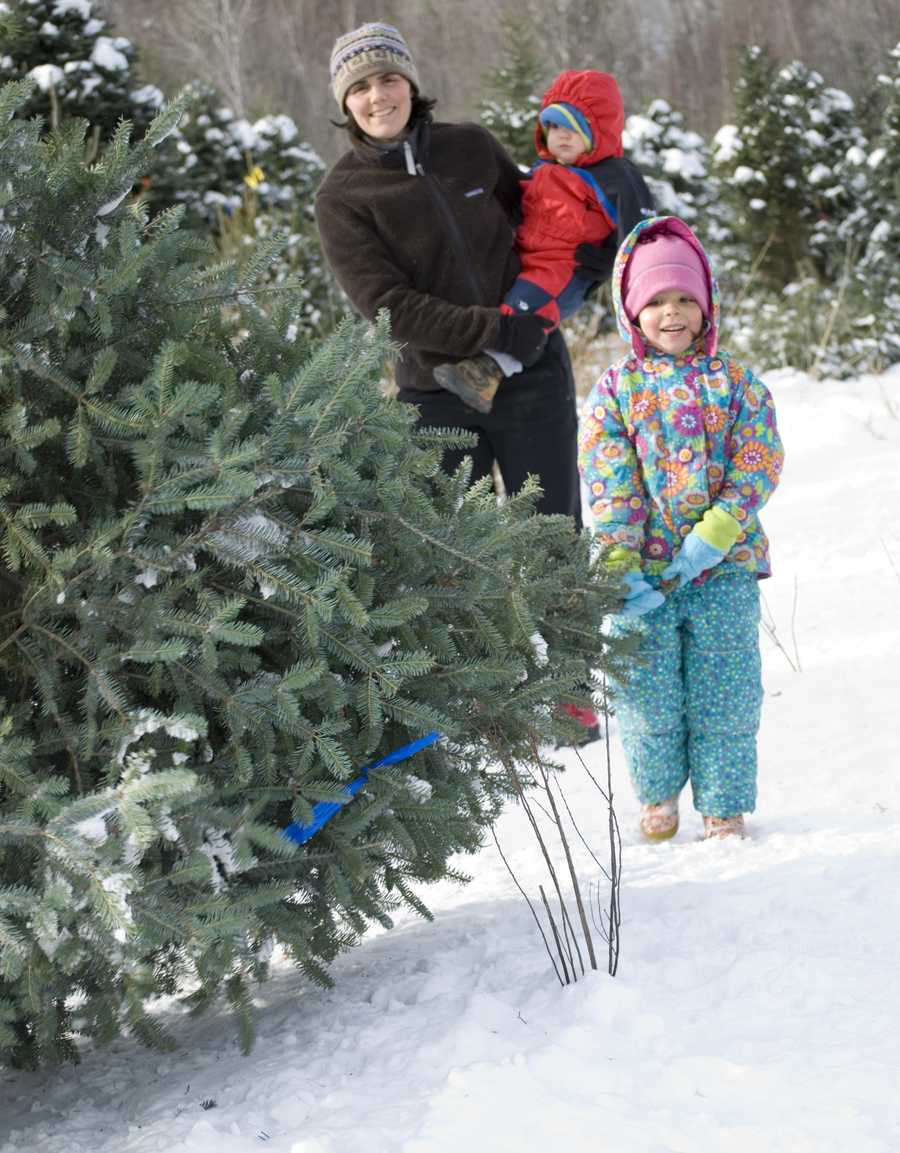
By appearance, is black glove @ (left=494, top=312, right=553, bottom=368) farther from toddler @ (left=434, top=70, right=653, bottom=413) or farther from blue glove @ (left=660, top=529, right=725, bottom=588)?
blue glove @ (left=660, top=529, right=725, bottom=588)

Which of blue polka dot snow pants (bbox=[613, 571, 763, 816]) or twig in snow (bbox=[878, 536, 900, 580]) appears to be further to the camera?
twig in snow (bbox=[878, 536, 900, 580])

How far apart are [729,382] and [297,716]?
172 cm

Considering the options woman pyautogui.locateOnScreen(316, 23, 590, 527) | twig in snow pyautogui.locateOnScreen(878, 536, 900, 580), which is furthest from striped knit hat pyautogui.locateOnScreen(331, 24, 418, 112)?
twig in snow pyautogui.locateOnScreen(878, 536, 900, 580)

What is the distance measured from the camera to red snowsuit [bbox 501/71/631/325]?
414cm

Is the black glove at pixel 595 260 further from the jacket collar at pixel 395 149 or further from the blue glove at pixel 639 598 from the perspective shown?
the blue glove at pixel 639 598

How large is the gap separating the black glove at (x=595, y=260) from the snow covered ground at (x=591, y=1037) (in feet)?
6.07

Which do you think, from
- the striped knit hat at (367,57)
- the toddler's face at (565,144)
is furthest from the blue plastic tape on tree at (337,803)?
the toddler's face at (565,144)

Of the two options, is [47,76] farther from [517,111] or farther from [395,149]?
[395,149]

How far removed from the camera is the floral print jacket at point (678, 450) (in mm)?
3309

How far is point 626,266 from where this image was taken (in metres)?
3.48

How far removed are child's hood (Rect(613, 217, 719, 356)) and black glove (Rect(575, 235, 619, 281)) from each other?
70 cm

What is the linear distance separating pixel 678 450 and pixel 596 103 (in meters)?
1.53

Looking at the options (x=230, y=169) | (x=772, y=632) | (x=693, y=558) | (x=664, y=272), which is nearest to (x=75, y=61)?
(x=230, y=169)

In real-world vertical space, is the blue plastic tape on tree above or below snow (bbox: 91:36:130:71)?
below
